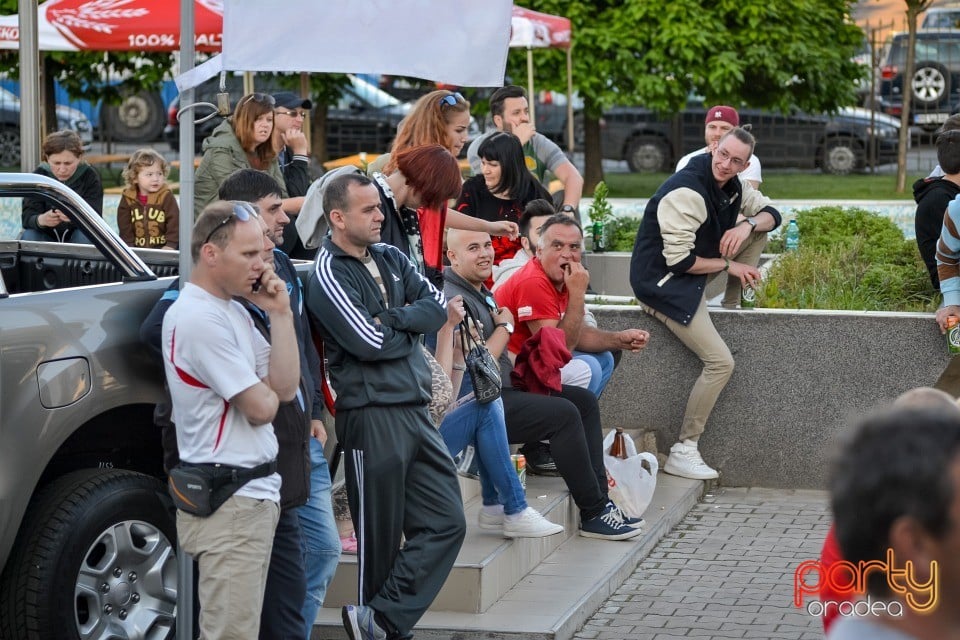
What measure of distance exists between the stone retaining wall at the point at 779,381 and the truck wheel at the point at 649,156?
1763cm

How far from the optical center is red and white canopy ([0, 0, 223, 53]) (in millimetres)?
15148

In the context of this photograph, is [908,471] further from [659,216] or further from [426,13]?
[659,216]

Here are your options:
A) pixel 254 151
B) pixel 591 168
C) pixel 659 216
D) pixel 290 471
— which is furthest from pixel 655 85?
pixel 290 471

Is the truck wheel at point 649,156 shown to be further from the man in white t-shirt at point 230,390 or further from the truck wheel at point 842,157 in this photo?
the man in white t-shirt at point 230,390

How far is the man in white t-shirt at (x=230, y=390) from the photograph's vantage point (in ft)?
14.2

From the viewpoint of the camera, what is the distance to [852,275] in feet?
32.4

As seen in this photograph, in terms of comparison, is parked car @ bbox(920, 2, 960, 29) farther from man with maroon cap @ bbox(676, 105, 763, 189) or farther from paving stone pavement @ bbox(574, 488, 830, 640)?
paving stone pavement @ bbox(574, 488, 830, 640)

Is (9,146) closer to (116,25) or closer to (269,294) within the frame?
(116,25)

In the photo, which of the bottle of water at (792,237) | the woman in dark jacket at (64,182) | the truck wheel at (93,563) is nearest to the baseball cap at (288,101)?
the woman in dark jacket at (64,182)

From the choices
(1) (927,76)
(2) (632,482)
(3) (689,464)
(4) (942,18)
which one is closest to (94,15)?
(3) (689,464)

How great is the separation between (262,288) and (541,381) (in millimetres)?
2687

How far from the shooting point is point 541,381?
274 inches

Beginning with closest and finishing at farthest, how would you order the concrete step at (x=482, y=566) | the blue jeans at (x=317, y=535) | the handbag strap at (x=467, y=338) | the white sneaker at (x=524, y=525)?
the blue jeans at (x=317, y=535), the concrete step at (x=482, y=566), the handbag strap at (x=467, y=338), the white sneaker at (x=524, y=525)

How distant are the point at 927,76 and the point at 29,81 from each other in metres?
19.2
